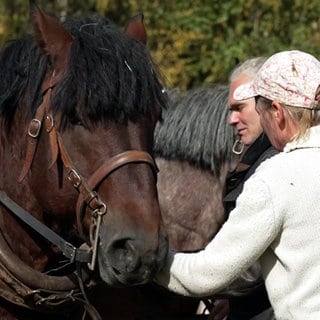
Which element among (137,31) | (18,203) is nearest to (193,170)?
(137,31)

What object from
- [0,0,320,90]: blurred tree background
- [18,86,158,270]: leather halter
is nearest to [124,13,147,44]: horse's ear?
[18,86,158,270]: leather halter

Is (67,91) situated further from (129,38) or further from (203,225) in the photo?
(203,225)

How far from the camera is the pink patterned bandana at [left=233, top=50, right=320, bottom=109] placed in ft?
10.1

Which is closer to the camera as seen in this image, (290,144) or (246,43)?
(290,144)

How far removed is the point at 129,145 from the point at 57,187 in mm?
293

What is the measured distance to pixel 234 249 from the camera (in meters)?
3.10

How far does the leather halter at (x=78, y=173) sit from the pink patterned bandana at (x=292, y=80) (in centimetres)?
47

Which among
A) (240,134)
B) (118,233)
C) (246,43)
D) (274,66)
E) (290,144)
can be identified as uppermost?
(274,66)

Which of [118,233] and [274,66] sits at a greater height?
[274,66]

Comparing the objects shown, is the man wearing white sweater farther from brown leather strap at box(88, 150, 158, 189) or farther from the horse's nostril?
brown leather strap at box(88, 150, 158, 189)

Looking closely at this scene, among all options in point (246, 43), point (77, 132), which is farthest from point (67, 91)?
point (246, 43)

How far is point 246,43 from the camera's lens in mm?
7039

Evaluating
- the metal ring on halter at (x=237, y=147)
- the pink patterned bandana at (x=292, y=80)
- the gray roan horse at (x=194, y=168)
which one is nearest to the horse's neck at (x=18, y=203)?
the pink patterned bandana at (x=292, y=80)

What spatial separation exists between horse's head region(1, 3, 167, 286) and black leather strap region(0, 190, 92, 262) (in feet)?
0.13
